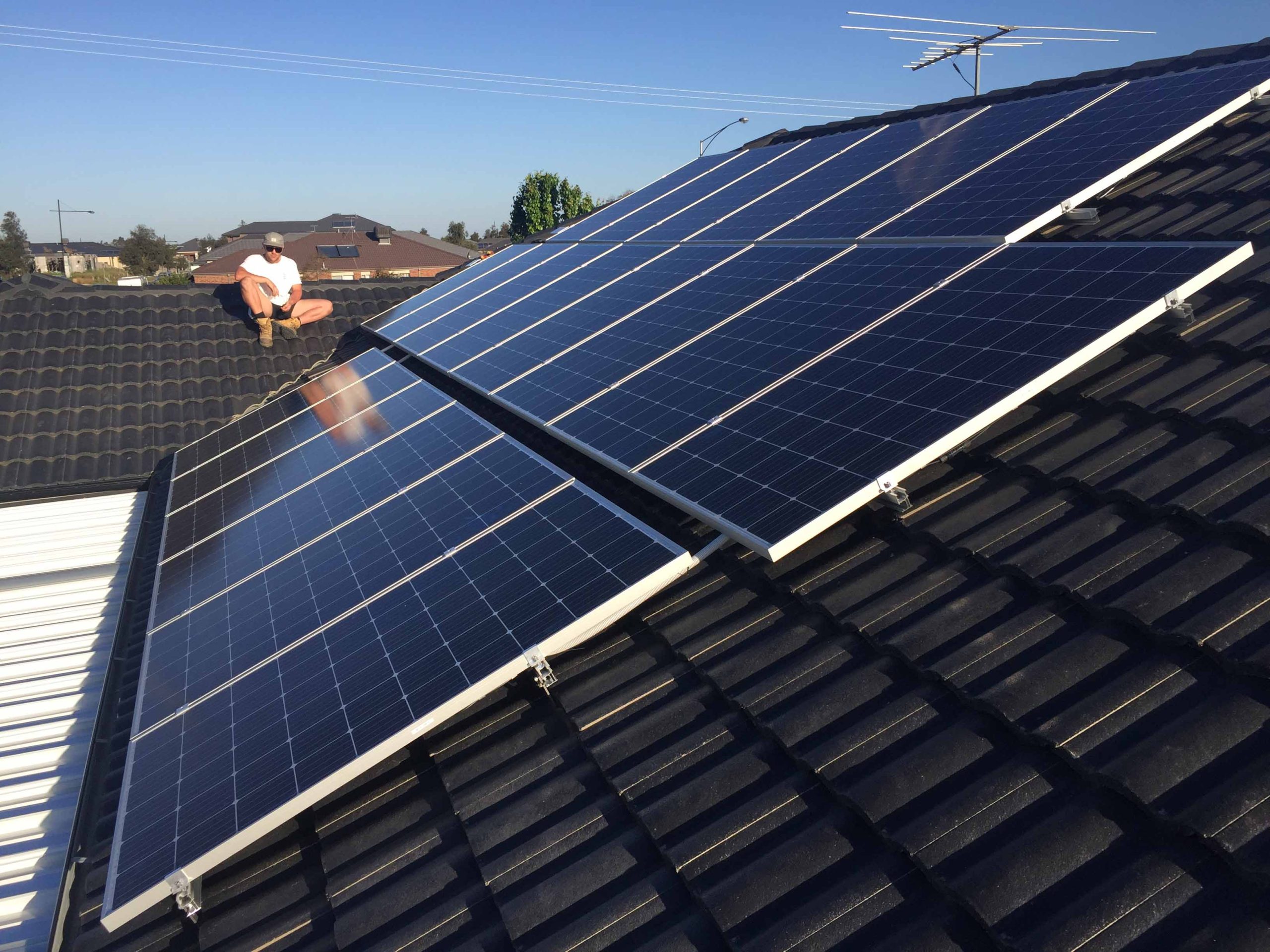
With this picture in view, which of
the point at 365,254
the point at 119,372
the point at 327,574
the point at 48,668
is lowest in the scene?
the point at 48,668

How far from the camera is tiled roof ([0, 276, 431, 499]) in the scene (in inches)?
513

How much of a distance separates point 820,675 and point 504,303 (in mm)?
10332

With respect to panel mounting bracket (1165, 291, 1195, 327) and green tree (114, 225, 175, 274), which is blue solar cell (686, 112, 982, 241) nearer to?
panel mounting bracket (1165, 291, 1195, 327)

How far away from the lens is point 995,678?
14.1 ft

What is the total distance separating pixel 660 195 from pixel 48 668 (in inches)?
538

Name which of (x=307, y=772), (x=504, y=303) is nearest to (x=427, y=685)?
(x=307, y=772)

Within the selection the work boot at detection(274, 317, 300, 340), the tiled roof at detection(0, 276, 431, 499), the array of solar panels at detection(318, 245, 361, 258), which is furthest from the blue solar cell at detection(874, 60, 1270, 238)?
the array of solar panels at detection(318, 245, 361, 258)

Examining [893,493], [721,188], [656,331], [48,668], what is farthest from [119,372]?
[893,493]

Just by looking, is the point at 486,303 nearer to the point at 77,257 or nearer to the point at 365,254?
the point at 365,254

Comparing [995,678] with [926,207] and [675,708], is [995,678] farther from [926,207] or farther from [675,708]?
[926,207]

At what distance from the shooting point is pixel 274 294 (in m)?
16.0

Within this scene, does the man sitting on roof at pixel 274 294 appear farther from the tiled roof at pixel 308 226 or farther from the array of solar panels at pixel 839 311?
the tiled roof at pixel 308 226

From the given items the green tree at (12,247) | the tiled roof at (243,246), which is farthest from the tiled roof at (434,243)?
the green tree at (12,247)

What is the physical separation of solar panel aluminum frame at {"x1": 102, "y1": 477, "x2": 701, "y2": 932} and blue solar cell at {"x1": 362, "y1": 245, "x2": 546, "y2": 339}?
33.0 feet
